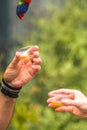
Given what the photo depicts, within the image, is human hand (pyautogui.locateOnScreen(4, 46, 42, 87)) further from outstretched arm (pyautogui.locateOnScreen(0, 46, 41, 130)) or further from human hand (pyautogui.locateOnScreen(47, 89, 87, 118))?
human hand (pyautogui.locateOnScreen(47, 89, 87, 118))

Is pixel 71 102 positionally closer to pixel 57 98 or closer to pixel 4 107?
pixel 57 98

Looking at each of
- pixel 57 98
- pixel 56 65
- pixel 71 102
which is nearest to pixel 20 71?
pixel 57 98

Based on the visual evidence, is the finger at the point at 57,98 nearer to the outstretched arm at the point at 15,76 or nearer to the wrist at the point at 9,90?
the outstretched arm at the point at 15,76

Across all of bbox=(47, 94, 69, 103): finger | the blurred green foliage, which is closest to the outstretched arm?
bbox=(47, 94, 69, 103): finger

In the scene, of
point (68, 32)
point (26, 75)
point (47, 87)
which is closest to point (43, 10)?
point (68, 32)

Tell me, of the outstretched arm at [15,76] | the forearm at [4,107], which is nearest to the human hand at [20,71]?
the outstretched arm at [15,76]

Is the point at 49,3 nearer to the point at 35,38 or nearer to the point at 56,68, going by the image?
the point at 35,38
